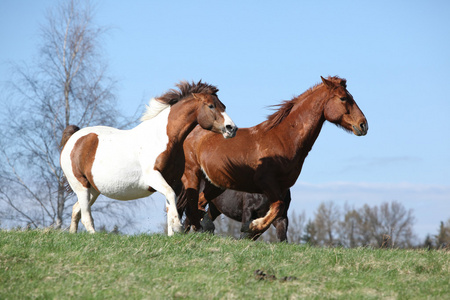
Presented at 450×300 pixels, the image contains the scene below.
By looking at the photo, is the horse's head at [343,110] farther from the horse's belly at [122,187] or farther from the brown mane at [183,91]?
the horse's belly at [122,187]

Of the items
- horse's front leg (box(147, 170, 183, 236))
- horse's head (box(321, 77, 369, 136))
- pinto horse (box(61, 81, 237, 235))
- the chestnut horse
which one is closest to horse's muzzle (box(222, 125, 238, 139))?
pinto horse (box(61, 81, 237, 235))

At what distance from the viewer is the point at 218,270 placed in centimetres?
704

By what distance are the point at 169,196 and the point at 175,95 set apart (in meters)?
1.88

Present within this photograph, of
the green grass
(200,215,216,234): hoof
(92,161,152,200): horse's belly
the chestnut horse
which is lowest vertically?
the green grass

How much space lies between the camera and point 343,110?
392 inches

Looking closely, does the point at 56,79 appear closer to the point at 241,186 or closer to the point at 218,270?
the point at 241,186

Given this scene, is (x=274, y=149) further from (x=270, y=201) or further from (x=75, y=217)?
(x=75, y=217)


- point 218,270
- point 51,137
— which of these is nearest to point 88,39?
point 51,137

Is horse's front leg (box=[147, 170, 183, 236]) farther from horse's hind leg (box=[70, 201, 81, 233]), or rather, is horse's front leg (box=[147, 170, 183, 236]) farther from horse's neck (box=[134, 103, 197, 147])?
horse's hind leg (box=[70, 201, 81, 233])

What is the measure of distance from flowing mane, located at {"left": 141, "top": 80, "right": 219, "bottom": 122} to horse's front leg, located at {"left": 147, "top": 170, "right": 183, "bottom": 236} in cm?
123

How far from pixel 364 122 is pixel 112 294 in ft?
18.3

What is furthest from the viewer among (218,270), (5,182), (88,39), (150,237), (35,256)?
(88,39)

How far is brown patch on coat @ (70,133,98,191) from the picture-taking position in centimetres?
962

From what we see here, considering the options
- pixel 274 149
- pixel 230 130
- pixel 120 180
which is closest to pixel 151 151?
pixel 120 180
